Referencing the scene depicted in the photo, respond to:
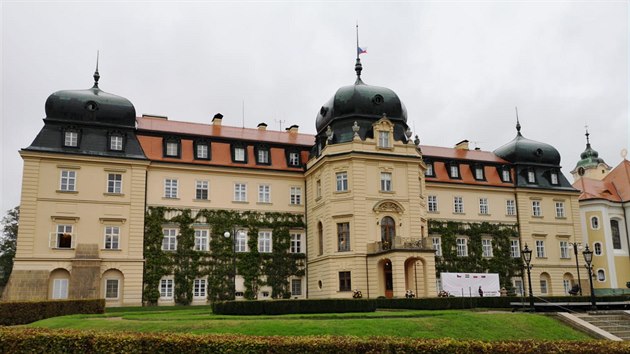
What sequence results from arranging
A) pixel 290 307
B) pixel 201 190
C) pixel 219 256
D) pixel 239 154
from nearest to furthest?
pixel 290 307 → pixel 219 256 → pixel 201 190 → pixel 239 154

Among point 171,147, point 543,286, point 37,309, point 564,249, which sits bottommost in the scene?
Answer: point 37,309

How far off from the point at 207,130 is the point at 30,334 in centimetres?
3046

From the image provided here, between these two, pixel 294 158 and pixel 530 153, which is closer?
pixel 294 158

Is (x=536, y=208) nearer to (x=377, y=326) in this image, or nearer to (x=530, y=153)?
(x=530, y=153)

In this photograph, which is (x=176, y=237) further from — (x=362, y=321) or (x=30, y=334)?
(x=30, y=334)

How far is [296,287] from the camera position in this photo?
41.4 metres

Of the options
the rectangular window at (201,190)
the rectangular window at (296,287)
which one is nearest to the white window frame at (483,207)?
the rectangular window at (296,287)

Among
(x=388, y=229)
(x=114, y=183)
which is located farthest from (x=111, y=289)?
(x=388, y=229)

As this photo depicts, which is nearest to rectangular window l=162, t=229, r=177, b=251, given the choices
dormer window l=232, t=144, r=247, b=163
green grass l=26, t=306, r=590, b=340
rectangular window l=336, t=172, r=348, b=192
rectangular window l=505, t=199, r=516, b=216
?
dormer window l=232, t=144, r=247, b=163

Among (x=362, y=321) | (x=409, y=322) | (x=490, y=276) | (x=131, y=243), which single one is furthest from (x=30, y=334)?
(x=490, y=276)

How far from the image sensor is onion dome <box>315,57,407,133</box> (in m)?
40.5

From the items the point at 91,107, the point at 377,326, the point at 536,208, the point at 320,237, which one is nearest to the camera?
the point at 377,326

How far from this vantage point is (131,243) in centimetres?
3762

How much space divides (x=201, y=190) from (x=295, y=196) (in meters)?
A: 7.04
